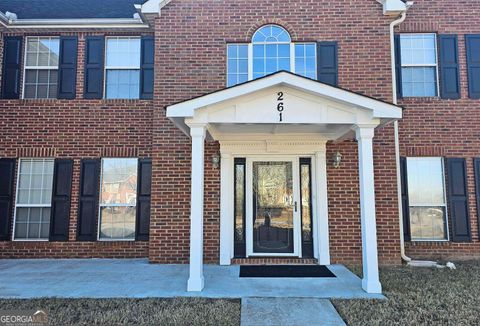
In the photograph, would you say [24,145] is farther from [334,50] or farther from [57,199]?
[334,50]

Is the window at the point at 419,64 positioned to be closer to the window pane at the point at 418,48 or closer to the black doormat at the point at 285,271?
the window pane at the point at 418,48

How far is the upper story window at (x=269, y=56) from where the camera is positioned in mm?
7250

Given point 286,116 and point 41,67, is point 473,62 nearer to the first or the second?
point 286,116

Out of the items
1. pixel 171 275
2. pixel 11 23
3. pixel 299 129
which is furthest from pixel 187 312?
pixel 11 23

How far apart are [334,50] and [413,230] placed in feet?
14.8

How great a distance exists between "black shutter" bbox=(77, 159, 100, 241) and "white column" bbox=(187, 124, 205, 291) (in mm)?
3479

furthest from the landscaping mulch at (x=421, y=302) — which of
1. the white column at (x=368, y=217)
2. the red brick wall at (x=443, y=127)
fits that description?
the red brick wall at (x=443, y=127)

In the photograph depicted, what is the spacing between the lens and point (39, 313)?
4250 mm

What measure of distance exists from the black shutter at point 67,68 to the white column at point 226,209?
13.6 ft

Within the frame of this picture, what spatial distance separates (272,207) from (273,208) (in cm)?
3

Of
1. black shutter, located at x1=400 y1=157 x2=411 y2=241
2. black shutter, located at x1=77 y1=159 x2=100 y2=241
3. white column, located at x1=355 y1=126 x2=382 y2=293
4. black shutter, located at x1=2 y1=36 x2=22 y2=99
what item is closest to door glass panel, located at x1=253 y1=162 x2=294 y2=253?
white column, located at x1=355 y1=126 x2=382 y2=293

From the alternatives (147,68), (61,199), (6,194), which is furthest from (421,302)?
(6,194)

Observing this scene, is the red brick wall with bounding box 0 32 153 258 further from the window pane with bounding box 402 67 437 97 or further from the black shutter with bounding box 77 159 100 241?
the window pane with bounding box 402 67 437 97

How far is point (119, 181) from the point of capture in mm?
7656
